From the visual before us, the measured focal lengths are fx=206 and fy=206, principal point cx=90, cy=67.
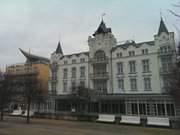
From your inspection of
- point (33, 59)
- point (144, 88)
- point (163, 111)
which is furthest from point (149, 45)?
point (33, 59)

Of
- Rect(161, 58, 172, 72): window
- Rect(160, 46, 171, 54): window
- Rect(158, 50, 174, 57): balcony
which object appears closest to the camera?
Rect(158, 50, 174, 57): balcony

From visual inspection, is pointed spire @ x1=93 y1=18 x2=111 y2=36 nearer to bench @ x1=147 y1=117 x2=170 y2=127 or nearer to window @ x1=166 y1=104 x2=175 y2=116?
window @ x1=166 y1=104 x2=175 y2=116

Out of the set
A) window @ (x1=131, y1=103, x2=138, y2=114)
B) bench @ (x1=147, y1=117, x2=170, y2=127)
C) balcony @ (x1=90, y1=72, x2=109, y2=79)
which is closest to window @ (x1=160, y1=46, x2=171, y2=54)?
window @ (x1=131, y1=103, x2=138, y2=114)

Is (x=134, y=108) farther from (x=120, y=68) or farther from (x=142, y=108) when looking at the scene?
(x=120, y=68)

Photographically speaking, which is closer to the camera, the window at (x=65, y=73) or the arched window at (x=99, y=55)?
the arched window at (x=99, y=55)

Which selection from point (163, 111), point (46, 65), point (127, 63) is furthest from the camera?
point (46, 65)

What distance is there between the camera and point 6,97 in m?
28.8

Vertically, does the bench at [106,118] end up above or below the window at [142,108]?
below

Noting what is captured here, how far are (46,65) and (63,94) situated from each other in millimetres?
14845

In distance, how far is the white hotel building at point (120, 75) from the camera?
109ft

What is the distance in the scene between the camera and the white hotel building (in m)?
33.4

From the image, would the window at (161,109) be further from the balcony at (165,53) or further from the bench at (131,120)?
the balcony at (165,53)

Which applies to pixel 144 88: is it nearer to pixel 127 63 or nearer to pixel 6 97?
pixel 127 63

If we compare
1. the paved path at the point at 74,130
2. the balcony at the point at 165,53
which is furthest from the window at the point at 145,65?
the paved path at the point at 74,130
